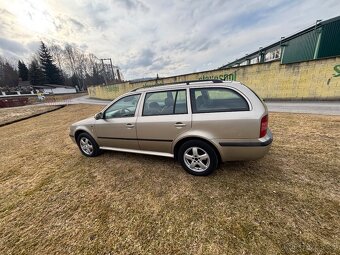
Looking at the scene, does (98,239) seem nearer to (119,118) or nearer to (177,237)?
(177,237)

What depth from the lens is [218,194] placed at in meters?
2.59

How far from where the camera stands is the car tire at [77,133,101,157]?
4141 millimetres

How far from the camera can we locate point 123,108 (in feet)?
12.3

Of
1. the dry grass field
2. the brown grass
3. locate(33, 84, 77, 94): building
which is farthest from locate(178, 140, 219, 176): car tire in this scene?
locate(33, 84, 77, 94): building

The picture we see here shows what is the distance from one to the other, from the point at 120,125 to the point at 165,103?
3.59 feet

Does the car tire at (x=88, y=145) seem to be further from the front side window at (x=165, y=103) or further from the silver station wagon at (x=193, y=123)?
the front side window at (x=165, y=103)

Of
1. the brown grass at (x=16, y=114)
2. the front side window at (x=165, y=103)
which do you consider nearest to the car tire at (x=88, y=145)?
the front side window at (x=165, y=103)

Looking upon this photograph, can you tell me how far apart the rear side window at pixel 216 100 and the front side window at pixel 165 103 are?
20 centimetres

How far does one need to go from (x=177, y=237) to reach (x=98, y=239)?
0.95 metres

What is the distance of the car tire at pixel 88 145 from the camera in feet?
13.6

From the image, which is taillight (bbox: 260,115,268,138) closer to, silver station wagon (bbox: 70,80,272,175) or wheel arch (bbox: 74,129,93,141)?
silver station wagon (bbox: 70,80,272,175)

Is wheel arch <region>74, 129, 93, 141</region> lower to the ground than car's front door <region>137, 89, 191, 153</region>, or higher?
lower

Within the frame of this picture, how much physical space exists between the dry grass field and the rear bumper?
48cm

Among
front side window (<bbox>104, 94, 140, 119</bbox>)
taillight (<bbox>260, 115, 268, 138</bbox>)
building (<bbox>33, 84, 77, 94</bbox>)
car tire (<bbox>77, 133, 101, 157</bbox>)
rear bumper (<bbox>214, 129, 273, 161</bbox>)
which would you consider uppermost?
building (<bbox>33, 84, 77, 94</bbox>)
